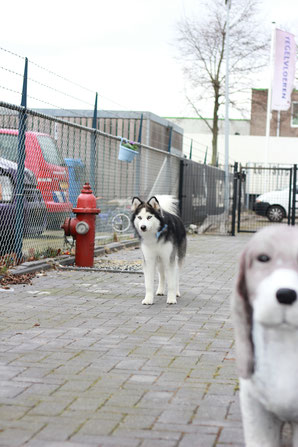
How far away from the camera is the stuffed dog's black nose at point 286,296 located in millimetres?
2662

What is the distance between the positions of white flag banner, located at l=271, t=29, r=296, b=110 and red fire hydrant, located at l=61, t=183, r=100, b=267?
806 inches

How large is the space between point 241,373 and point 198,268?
27.3 ft

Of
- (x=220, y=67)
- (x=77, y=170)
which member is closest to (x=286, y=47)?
(x=220, y=67)

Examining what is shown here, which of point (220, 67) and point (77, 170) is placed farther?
point (220, 67)

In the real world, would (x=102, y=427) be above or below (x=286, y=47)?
below

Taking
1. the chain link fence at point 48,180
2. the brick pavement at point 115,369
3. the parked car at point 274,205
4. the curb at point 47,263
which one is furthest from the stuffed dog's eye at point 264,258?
the parked car at point 274,205

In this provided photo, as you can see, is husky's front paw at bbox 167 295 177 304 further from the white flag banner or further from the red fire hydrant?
the white flag banner

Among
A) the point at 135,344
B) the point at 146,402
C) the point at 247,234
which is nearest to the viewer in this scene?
the point at 146,402

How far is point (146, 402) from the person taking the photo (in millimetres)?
4145

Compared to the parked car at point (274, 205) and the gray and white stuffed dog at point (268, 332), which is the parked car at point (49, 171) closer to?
the gray and white stuffed dog at point (268, 332)

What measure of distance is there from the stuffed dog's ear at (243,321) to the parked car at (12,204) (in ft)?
22.2

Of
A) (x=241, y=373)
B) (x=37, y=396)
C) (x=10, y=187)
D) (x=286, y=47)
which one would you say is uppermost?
(x=286, y=47)

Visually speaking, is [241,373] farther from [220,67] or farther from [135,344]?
[220,67]

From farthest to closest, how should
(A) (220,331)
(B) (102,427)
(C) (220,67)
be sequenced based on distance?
(C) (220,67) → (A) (220,331) → (B) (102,427)
